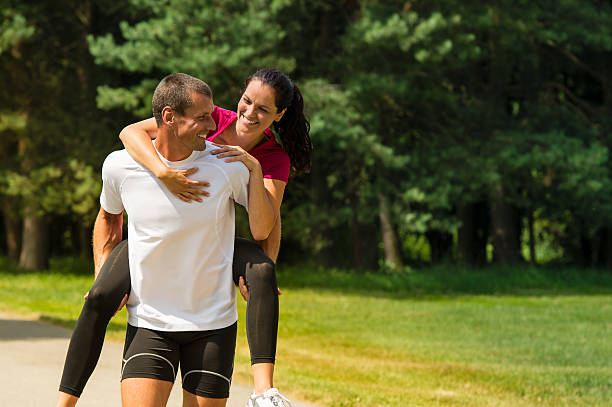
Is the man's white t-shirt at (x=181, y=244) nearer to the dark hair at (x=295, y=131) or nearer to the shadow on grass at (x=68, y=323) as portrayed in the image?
the dark hair at (x=295, y=131)

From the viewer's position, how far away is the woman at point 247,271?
3.59 meters

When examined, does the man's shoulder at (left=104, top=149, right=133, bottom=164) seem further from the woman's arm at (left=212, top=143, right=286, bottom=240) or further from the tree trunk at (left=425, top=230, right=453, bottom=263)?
the tree trunk at (left=425, top=230, right=453, bottom=263)

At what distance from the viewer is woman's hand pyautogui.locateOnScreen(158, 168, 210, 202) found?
3.53m

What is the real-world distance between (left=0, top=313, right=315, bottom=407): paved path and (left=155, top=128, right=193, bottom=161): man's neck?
3.21 m

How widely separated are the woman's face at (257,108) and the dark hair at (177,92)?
19.3 inches

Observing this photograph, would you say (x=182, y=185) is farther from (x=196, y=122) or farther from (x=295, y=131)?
(x=295, y=131)

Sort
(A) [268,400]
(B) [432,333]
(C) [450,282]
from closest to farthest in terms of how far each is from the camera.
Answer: (A) [268,400]
(B) [432,333]
(C) [450,282]

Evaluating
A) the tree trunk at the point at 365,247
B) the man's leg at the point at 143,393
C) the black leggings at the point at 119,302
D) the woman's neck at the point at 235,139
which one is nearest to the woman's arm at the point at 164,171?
the black leggings at the point at 119,302

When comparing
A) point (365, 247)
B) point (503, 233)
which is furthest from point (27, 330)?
point (503, 233)

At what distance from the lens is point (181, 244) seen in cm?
357

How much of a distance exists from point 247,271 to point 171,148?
58 centimetres

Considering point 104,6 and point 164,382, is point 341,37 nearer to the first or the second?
point 104,6

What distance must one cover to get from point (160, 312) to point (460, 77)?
2230 centimetres

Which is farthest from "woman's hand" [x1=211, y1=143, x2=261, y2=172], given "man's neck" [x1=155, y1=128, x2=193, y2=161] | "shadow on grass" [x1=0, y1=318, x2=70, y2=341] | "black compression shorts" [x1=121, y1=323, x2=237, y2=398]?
"shadow on grass" [x1=0, y1=318, x2=70, y2=341]
